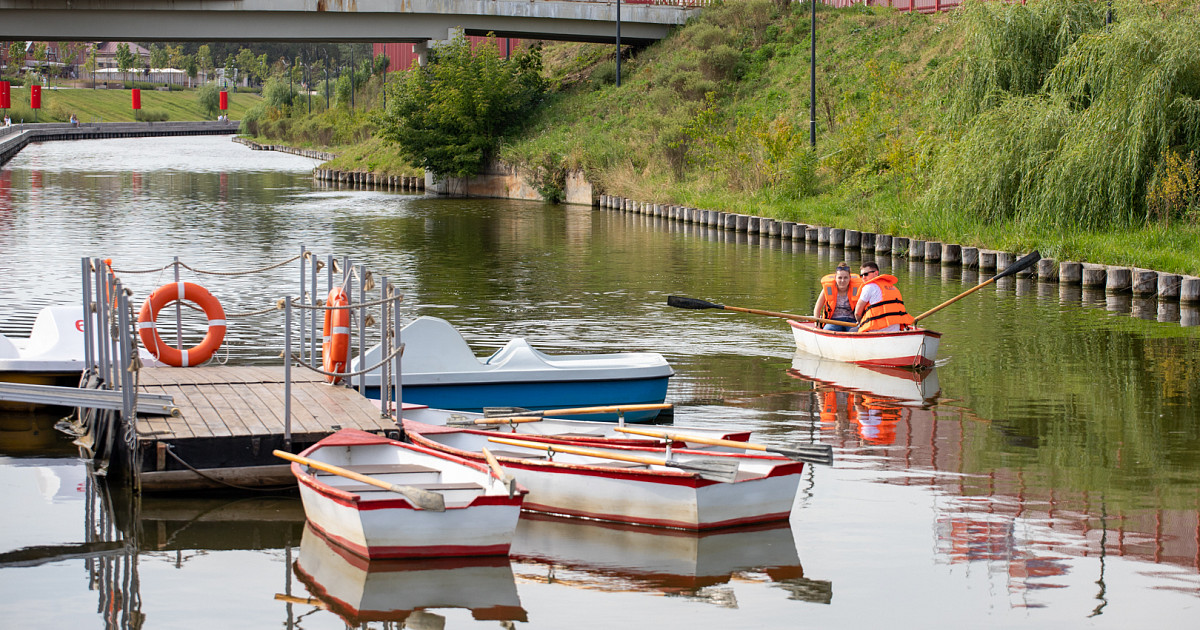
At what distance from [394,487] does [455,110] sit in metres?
45.9

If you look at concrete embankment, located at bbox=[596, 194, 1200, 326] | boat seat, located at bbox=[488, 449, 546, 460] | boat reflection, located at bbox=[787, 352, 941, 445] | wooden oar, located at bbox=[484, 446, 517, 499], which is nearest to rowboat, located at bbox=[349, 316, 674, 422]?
boat reflection, located at bbox=[787, 352, 941, 445]

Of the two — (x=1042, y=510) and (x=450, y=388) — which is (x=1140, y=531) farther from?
(x=450, y=388)

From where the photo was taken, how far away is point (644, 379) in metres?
12.9

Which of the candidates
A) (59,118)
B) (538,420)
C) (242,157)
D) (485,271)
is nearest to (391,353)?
(538,420)

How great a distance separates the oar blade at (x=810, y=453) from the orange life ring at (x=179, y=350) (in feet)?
19.7

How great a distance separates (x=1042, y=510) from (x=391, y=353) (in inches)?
202

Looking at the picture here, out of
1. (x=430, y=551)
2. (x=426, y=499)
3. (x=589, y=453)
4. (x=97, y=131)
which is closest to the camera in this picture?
(x=426, y=499)

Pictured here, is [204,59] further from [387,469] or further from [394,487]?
[394,487]

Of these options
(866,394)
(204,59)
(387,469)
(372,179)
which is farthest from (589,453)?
(204,59)

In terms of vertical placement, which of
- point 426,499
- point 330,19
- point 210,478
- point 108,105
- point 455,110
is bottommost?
point 210,478

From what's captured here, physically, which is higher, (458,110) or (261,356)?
(458,110)

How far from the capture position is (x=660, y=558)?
8.86 m

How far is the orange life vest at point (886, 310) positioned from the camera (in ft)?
52.1

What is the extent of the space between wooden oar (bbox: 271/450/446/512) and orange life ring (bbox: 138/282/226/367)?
3.51m
